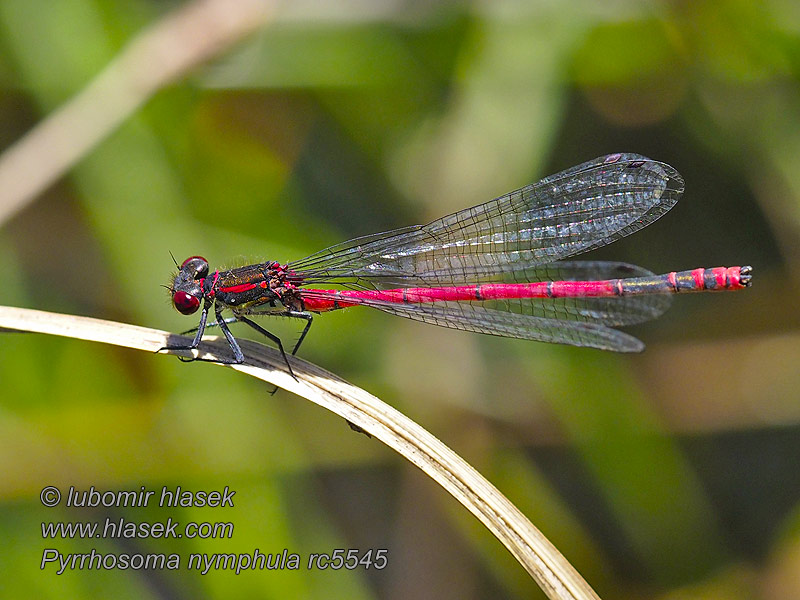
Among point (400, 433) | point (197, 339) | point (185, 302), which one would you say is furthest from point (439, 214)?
point (400, 433)

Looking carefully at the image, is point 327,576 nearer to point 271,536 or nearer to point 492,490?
point 271,536

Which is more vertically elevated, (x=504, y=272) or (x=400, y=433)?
(x=504, y=272)

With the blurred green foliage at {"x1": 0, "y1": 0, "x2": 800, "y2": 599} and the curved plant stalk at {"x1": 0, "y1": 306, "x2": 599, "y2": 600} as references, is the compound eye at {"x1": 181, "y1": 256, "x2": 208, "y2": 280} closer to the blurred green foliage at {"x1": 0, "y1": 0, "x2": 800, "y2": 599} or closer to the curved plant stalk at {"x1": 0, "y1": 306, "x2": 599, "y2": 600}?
the blurred green foliage at {"x1": 0, "y1": 0, "x2": 800, "y2": 599}

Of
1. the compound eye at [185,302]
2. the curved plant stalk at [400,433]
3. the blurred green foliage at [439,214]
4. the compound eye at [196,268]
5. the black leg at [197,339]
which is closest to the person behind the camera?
the curved plant stalk at [400,433]

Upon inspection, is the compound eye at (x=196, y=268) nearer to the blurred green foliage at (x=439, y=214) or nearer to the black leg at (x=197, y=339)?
the black leg at (x=197, y=339)

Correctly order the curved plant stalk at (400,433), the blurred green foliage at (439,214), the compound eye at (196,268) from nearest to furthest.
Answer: the curved plant stalk at (400,433)
the compound eye at (196,268)
the blurred green foliage at (439,214)

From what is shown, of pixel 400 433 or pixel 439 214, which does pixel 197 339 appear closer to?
pixel 400 433

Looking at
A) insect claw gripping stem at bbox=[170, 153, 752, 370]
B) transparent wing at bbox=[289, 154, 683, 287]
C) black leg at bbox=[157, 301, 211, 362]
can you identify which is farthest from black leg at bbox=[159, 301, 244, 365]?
transparent wing at bbox=[289, 154, 683, 287]

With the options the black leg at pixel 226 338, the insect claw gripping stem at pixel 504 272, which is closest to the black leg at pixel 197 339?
the black leg at pixel 226 338
